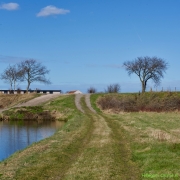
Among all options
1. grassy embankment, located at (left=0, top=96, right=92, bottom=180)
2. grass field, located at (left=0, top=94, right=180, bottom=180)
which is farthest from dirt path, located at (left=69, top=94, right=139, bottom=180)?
grassy embankment, located at (left=0, top=96, right=92, bottom=180)

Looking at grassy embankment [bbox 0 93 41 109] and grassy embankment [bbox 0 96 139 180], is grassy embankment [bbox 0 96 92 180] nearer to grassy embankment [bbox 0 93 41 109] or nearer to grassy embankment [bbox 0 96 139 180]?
grassy embankment [bbox 0 96 139 180]

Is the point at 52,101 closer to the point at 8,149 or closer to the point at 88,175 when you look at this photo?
the point at 8,149

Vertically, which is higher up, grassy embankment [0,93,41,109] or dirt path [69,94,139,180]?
grassy embankment [0,93,41,109]

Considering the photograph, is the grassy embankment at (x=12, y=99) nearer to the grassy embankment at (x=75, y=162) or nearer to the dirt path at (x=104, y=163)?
the grassy embankment at (x=75, y=162)

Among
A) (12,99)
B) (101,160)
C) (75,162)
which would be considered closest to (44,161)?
(75,162)

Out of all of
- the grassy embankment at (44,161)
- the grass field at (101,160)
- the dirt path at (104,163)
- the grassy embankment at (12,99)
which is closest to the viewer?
the dirt path at (104,163)

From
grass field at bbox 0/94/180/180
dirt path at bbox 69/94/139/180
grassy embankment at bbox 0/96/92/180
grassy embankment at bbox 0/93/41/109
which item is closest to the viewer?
dirt path at bbox 69/94/139/180

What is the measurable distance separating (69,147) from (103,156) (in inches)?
124

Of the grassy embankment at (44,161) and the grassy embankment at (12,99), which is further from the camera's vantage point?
the grassy embankment at (12,99)

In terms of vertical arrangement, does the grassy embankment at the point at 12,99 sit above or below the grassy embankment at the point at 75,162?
above

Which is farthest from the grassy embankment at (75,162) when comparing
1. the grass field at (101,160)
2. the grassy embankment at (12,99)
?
the grassy embankment at (12,99)

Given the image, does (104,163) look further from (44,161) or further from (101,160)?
(44,161)

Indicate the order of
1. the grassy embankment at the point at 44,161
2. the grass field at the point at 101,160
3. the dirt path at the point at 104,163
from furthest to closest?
the grassy embankment at the point at 44,161 < the grass field at the point at 101,160 < the dirt path at the point at 104,163

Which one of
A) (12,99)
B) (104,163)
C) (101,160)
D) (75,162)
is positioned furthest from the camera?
(12,99)
